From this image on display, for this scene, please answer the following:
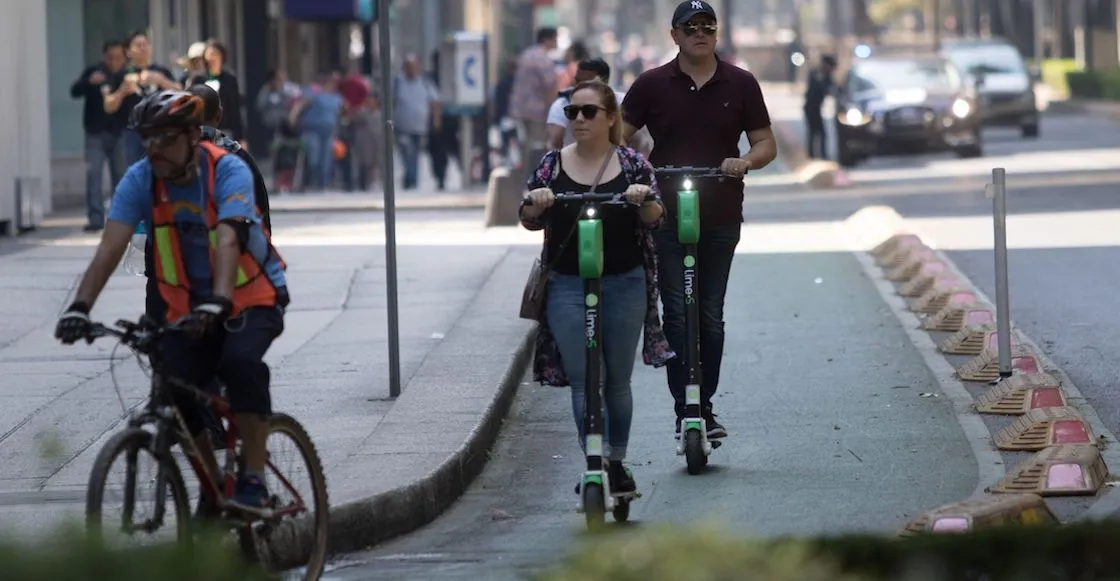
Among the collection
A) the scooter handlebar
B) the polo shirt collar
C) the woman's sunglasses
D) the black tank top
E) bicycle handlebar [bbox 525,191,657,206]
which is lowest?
the black tank top

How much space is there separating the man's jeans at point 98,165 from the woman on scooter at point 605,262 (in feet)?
42.1

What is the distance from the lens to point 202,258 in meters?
6.56

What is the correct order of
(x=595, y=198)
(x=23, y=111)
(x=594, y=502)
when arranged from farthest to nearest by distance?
(x=23, y=111), (x=595, y=198), (x=594, y=502)

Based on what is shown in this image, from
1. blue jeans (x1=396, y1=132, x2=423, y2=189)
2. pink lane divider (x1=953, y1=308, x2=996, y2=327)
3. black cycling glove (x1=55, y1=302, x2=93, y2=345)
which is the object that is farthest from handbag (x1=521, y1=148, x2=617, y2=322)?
blue jeans (x1=396, y1=132, x2=423, y2=189)

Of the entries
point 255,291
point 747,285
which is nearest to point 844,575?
point 255,291

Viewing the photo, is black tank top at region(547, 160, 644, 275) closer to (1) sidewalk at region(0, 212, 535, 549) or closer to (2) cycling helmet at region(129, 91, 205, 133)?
(1) sidewalk at region(0, 212, 535, 549)

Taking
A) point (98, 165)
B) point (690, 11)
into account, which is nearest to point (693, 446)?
point (690, 11)

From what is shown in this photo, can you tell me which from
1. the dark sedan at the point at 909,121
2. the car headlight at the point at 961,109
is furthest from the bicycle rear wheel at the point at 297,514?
the car headlight at the point at 961,109

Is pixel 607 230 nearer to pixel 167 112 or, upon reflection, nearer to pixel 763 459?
pixel 763 459

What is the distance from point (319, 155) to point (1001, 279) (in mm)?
19657

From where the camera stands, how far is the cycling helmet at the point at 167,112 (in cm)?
628

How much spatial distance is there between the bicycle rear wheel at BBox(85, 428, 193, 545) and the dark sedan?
91.3 feet

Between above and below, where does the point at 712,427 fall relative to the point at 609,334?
below

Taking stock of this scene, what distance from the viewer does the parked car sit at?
41094 millimetres
